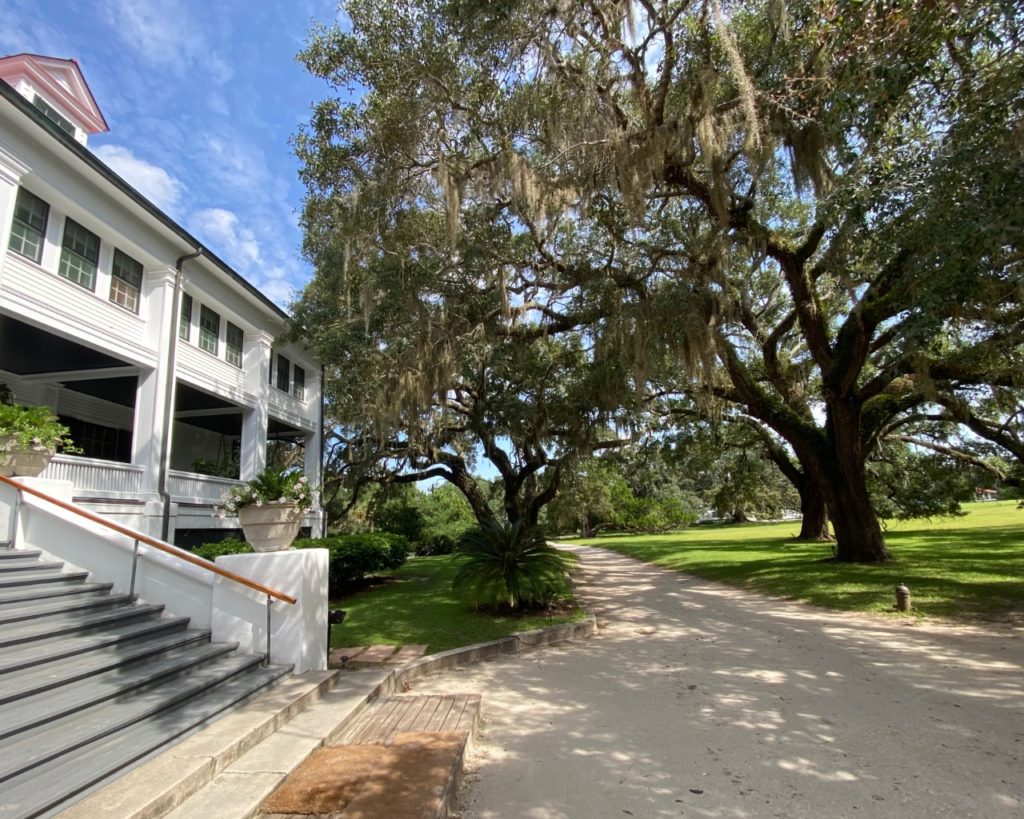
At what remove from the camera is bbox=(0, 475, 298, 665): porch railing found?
5402 mm

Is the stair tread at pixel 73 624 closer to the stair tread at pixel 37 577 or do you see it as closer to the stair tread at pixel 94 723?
the stair tread at pixel 37 577

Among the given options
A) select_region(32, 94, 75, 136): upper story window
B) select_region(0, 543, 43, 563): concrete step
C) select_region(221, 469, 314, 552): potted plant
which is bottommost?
select_region(0, 543, 43, 563): concrete step

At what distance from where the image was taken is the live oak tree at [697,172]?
5.72 meters

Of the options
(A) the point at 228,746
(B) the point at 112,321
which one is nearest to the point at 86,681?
(A) the point at 228,746

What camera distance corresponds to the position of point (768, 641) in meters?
7.29

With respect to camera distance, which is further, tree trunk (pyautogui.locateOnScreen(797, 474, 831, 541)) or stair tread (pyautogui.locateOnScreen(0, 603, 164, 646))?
tree trunk (pyautogui.locateOnScreen(797, 474, 831, 541))

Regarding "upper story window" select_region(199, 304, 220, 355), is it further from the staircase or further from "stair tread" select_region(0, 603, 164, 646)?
"stair tread" select_region(0, 603, 164, 646)

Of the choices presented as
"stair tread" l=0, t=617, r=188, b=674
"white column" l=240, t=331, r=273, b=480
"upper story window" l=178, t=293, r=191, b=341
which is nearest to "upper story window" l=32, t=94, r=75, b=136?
"upper story window" l=178, t=293, r=191, b=341

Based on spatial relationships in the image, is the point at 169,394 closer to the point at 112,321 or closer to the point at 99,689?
the point at 112,321

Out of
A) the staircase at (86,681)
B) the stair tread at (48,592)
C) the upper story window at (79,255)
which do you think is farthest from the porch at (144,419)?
the staircase at (86,681)

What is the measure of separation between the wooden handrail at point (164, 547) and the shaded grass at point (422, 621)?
2.52 meters

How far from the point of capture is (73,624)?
4.89m

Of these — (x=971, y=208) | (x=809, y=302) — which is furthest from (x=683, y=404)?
(x=971, y=208)

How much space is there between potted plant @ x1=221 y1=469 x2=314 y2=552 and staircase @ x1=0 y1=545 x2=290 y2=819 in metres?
1.04
